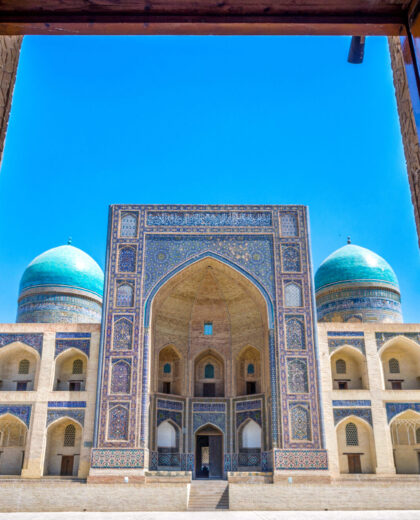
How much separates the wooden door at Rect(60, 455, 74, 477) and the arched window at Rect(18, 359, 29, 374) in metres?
2.93

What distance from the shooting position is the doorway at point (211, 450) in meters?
17.4

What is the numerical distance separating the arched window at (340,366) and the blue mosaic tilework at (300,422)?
8.92ft

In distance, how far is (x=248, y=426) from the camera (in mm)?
17609

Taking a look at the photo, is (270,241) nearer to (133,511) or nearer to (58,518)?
(133,511)

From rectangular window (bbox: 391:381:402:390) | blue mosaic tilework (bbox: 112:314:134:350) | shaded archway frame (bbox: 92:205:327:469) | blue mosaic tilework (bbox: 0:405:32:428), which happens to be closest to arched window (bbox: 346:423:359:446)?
shaded archway frame (bbox: 92:205:327:469)

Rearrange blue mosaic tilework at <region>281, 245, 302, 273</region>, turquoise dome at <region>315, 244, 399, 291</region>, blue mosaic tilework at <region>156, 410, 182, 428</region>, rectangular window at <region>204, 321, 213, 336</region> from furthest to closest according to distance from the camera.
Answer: turquoise dome at <region>315, 244, 399, 291</region> → rectangular window at <region>204, 321, 213, 336</region> → blue mosaic tilework at <region>156, 410, 182, 428</region> → blue mosaic tilework at <region>281, 245, 302, 273</region>

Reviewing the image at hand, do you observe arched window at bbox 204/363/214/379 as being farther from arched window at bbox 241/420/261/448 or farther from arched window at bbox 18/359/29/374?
arched window at bbox 18/359/29/374

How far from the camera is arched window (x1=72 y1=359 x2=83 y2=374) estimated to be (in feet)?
57.6

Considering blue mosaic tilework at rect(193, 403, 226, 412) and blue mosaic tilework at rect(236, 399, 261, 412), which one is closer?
blue mosaic tilework at rect(236, 399, 261, 412)

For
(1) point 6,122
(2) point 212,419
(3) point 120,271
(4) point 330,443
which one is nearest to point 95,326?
(3) point 120,271

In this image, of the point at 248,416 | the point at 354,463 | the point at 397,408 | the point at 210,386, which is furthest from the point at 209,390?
the point at 397,408

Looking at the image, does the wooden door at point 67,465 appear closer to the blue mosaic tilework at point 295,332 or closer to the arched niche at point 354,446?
the blue mosaic tilework at point 295,332

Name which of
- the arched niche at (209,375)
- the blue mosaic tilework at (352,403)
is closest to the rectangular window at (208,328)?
the arched niche at (209,375)

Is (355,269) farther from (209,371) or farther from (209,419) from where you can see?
(209,419)
